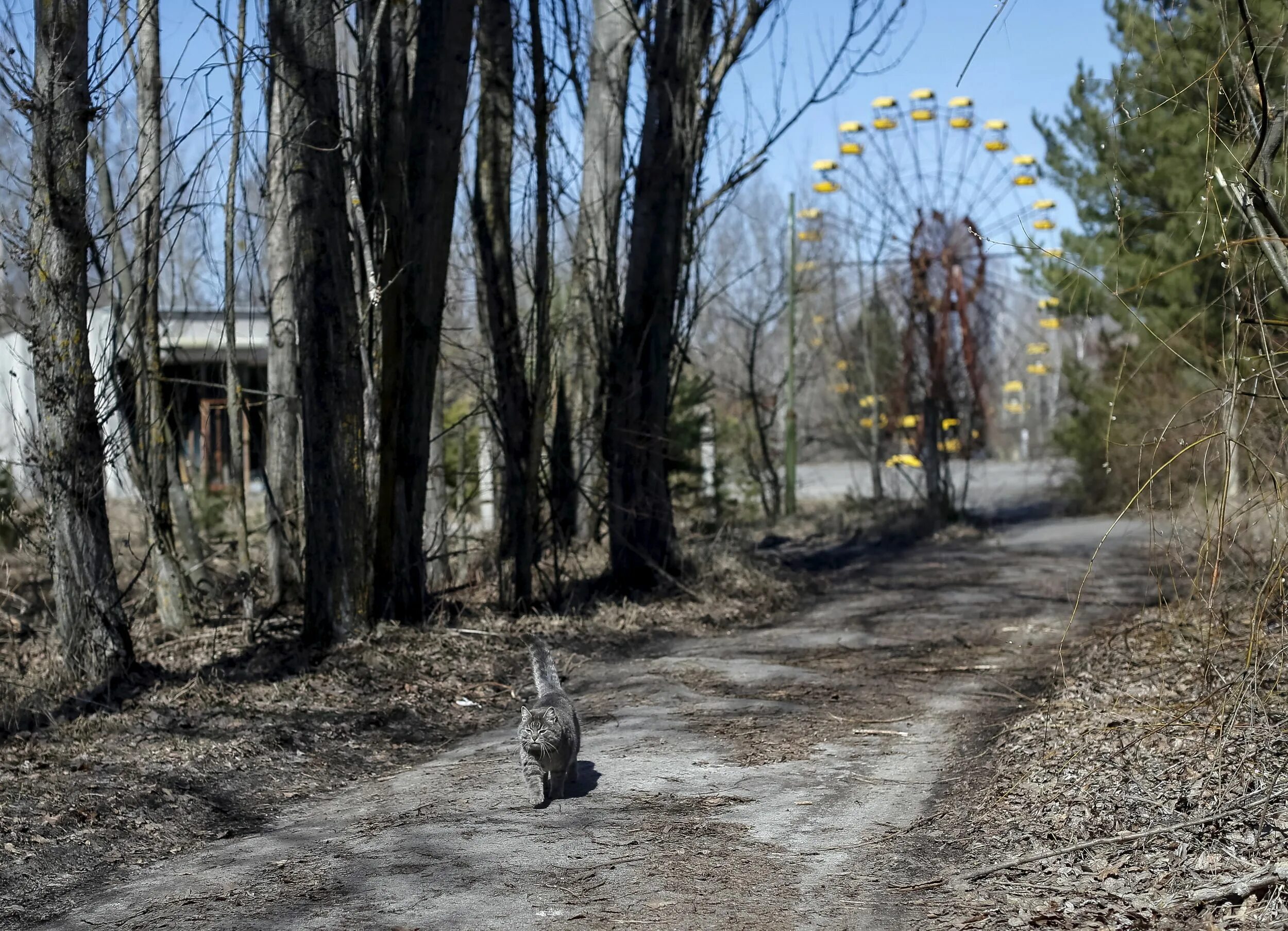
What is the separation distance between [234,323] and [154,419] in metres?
1.11

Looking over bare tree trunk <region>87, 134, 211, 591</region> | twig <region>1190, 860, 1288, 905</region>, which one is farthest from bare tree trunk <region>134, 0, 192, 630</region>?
twig <region>1190, 860, 1288, 905</region>

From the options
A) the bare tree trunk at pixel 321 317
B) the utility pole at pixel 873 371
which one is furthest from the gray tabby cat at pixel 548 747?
the utility pole at pixel 873 371

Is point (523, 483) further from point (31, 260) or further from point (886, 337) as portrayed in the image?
point (886, 337)

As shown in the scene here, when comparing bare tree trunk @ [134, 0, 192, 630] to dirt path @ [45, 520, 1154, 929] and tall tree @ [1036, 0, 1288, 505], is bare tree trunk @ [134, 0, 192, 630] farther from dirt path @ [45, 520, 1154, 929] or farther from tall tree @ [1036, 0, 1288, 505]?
tall tree @ [1036, 0, 1288, 505]

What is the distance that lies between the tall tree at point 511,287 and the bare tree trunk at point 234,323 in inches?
85.2

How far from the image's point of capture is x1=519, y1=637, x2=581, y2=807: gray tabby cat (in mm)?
5590

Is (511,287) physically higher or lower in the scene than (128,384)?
higher

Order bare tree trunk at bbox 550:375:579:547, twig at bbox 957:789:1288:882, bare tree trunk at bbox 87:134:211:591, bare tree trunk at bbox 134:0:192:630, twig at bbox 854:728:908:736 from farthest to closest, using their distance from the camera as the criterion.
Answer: bare tree trunk at bbox 550:375:579:547
bare tree trunk at bbox 134:0:192:630
bare tree trunk at bbox 87:134:211:591
twig at bbox 854:728:908:736
twig at bbox 957:789:1288:882

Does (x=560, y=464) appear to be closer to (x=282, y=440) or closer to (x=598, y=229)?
(x=282, y=440)

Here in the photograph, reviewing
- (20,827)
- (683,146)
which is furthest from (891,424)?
(20,827)

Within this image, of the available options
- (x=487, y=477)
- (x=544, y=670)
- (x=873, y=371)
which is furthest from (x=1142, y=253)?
(x=544, y=670)

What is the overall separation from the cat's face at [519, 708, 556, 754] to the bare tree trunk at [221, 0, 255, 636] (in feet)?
15.3

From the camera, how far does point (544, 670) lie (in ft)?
21.9

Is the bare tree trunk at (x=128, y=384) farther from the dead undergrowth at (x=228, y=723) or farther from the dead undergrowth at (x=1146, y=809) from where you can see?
the dead undergrowth at (x=1146, y=809)
